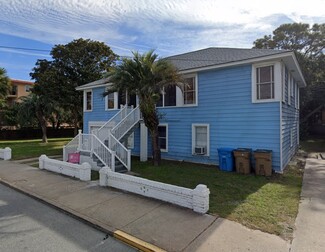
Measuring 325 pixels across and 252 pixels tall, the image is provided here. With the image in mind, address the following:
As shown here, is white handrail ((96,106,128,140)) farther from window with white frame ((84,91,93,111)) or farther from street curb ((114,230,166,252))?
street curb ((114,230,166,252))

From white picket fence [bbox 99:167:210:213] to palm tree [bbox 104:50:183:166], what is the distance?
3773mm

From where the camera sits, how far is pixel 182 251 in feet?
12.1

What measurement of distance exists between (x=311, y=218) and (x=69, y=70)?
804 inches

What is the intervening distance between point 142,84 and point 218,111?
3628 millimetres

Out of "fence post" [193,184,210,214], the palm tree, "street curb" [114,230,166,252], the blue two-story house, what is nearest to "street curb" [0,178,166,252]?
"street curb" [114,230,166,252]

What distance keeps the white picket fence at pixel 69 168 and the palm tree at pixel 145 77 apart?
3.42 metres

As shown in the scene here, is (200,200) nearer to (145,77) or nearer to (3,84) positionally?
(145,77)

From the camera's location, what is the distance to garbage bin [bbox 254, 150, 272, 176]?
871 cm

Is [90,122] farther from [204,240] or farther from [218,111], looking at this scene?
[204,240]

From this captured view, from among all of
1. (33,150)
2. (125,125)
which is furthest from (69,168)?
(33,150)

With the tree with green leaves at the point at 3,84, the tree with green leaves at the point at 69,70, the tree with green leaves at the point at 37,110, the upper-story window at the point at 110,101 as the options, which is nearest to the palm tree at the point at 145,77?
the upper-story window at the point at 110,101

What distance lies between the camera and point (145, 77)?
983 cm

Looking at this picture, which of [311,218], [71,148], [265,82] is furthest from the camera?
[71,148]

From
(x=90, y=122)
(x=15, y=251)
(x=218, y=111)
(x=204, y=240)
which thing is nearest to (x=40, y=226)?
(x=15, y=251)
